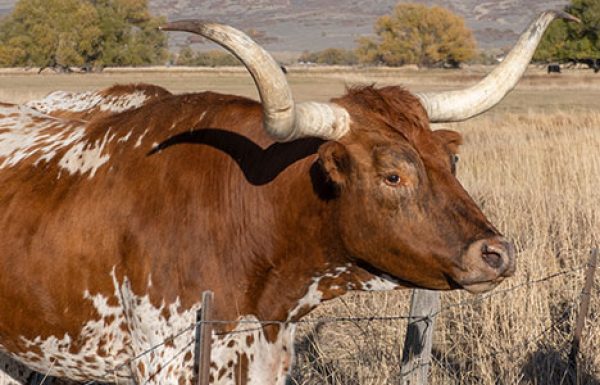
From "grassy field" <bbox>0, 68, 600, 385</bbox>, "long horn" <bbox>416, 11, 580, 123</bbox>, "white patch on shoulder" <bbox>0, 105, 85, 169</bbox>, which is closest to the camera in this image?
"long horn" <bbox>416, 11, 580, 123</bbox>

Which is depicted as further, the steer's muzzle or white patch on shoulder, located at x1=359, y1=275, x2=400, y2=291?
white patch on shoulder, located at x1=359, y1=275, x2=400, y2=291

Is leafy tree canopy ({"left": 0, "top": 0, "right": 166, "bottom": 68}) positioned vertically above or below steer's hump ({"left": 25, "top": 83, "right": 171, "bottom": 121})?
below

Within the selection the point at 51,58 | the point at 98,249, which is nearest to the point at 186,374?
the point at 98,249

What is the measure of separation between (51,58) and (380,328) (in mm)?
113402

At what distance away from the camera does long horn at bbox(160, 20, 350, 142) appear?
3.55 m

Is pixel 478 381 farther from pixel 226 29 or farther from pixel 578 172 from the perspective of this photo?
pixel 578 172

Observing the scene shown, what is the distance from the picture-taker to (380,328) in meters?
6.56

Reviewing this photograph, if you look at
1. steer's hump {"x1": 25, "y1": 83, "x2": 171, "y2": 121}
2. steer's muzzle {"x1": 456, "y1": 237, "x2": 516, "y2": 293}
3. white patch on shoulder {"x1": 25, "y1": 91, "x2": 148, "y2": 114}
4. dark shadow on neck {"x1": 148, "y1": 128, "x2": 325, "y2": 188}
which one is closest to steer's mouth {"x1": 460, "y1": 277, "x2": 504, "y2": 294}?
steer's muzzle {"x1": 456, "y1": 237, "x2": 516, "y2": 293}

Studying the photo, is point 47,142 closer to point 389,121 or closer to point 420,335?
point 389,121

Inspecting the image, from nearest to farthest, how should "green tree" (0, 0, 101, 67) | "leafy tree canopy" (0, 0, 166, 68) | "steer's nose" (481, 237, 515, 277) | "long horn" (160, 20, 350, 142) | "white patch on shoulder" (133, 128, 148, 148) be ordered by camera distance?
"long horn" (160, 20, 350, 142)
"steer's nose" (481, 237, 515, 277)
"white patch on shoulder" (133, 128, 148, 148)
"green tree" (0, 0, 101, 67)
"leafy tree canopy" (0, 0, 166, 68)

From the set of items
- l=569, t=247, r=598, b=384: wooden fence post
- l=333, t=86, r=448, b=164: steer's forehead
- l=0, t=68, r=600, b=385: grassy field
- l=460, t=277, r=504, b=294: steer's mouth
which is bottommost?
l=0, t=68, r=600, b=385: grassy field

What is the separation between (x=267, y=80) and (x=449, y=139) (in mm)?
1116

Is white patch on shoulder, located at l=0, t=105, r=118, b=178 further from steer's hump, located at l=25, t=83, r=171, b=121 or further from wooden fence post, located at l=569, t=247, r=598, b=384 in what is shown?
wooden fence post, located at l=569, t=247, r=598, b=384

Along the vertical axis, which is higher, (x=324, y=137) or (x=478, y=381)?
(x=324, y=137)
